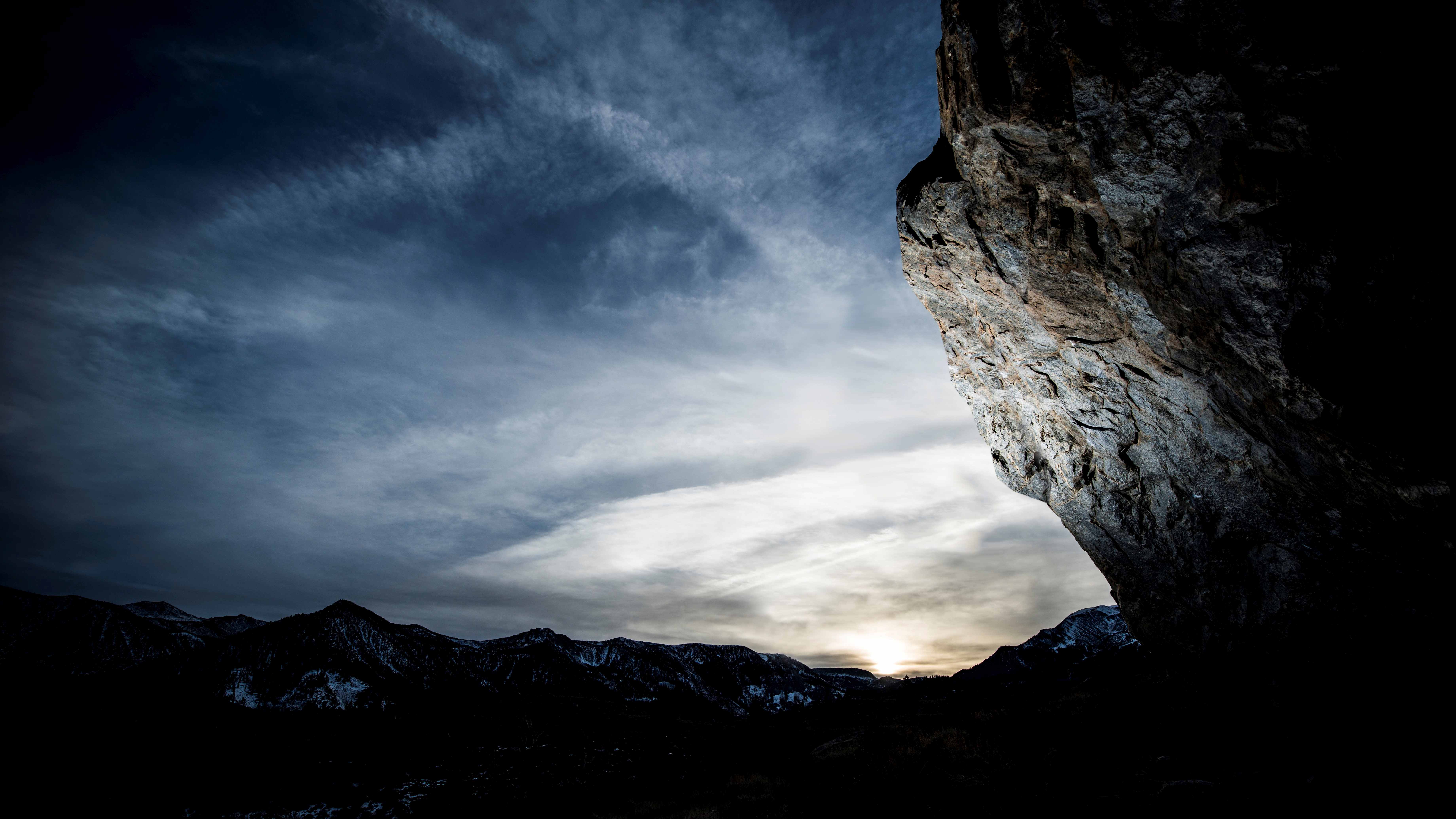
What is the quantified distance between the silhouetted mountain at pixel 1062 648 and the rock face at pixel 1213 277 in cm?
3689

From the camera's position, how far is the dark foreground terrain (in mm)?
8711

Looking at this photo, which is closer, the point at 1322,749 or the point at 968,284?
the point at 1322,749

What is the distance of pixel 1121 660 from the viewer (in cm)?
3103

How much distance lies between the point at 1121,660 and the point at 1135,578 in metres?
14.6

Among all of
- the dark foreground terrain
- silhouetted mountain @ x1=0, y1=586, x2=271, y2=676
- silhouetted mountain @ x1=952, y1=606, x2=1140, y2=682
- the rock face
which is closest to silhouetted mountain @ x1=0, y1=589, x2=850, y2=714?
silhouetted mountain @ x1=0, y1=586, x2=271, y2=676

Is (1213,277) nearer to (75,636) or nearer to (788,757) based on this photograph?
(788,757)

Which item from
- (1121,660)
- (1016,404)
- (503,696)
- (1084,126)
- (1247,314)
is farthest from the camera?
(503,696)

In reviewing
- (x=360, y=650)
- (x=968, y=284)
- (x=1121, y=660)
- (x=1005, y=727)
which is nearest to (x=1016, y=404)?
(x=968, y=284)

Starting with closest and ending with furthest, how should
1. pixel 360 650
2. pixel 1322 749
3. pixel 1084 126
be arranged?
1. pixel 1322 749
2. pixel 1084 126
3. pixel 360 650

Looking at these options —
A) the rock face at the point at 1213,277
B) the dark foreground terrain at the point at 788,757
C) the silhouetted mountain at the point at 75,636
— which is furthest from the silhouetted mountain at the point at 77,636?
the rock face at the point at 1213,277

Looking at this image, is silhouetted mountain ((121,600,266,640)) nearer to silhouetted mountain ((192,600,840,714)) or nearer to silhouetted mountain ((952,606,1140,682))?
silhouetted mountain ((192,600,840,714))

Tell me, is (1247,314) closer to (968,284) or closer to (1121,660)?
(968,284)

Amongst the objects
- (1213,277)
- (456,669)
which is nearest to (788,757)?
(1213,277)

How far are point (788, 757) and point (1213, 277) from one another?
792 inches
